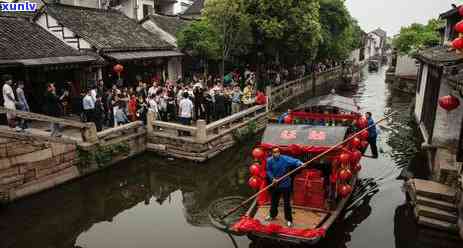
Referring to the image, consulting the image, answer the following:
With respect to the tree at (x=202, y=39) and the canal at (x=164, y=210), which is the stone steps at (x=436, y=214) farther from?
the tree at (x=202, y=39)

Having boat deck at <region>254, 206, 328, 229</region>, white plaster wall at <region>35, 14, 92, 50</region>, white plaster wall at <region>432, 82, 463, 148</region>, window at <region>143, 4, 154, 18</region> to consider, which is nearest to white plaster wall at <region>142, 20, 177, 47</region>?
white plaster wall at <region>35, 14, 92, 50</region>

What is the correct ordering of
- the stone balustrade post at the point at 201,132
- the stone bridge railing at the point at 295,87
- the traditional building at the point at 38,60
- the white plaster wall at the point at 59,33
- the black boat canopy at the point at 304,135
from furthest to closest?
the stone bridge railing at the point at 295,87, the white plaster wall at the point at 59,33, the traditional building at the point at 38,60, the stone balustrade post at the point at 201,132, the black boat canopy at the point at 304,135

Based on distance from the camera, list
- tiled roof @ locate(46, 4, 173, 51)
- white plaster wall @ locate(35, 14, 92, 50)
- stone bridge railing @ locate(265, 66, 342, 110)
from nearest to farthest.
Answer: white plaster wall @ locate(35, 14, 92, 50)
tiled roof @ locate(46, 4, 173, 51)
stone bridge railing @ locate(265, 66, 342, 110)

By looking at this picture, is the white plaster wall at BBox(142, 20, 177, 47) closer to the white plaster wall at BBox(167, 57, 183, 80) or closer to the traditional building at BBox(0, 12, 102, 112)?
the white plaster wall at BBox(167, 57, 183, 80)

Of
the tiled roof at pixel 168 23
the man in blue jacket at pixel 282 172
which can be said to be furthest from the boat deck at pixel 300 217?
the tiled roof at pixel 168 23

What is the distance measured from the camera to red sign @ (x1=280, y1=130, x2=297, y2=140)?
9.32m

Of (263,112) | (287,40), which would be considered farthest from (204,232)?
(287,40)

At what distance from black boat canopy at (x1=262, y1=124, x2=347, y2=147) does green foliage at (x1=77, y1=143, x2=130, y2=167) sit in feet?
20.7

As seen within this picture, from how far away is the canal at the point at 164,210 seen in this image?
29.3 feet

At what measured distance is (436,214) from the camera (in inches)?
353

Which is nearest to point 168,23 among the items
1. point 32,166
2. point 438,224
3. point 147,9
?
point 147,9

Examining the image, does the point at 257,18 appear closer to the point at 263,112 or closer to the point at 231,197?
the point at 263,112

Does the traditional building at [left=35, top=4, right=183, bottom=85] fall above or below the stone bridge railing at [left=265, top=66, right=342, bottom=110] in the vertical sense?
above

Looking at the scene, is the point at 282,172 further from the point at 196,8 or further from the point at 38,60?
the point at 196,8
